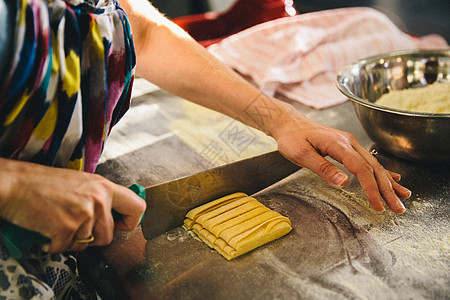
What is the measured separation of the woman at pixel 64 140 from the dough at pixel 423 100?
1.12 ft

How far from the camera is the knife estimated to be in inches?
37.2

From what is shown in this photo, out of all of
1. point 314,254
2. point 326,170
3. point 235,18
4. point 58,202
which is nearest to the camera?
point 58,202

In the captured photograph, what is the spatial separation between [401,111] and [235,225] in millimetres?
547

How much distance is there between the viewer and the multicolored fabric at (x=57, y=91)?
689 millimetres

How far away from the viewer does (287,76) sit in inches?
71.2

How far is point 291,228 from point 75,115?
55 cm

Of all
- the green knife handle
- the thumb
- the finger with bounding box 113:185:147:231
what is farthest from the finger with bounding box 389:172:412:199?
the green knife handle

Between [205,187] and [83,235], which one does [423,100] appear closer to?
[205,187]

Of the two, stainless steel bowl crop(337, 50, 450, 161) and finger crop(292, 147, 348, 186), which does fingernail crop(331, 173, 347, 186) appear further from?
stainless steel bowl crop(337, 50, 450, 161)

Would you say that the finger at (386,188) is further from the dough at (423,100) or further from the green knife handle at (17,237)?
the green knife handle at (17,237)

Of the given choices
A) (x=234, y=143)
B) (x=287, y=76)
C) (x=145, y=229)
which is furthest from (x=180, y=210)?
(x=287, y=76)

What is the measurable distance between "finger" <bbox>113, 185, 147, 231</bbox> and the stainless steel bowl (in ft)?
2.34

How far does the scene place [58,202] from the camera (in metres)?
0.67

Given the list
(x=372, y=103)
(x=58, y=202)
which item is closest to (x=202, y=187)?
(x=58, y=202)
